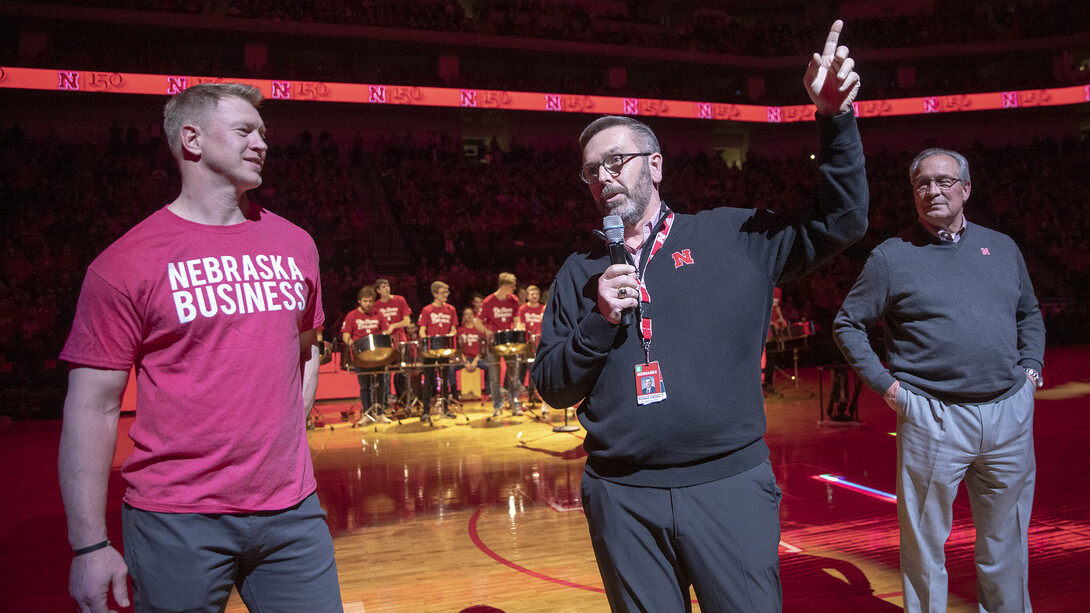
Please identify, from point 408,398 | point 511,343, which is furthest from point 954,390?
point 408,398

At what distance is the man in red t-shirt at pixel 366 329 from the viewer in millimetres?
9453

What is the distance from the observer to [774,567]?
1710mm

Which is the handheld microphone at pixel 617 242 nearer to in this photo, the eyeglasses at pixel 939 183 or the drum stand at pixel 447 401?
the eyeglasses at pixel 939 183

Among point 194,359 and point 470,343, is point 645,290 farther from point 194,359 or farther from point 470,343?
point 470,343

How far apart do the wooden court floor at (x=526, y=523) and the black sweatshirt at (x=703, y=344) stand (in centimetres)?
196

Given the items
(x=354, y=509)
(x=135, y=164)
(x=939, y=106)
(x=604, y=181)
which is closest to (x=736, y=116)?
(x=939, y=106)

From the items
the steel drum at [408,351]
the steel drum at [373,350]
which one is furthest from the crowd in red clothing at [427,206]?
the steel drum at [373,350]

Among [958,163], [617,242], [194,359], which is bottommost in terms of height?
[194,359]

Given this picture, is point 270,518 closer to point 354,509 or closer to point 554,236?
point 354,509

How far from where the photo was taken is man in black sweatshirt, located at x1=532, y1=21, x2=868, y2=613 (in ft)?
5.46

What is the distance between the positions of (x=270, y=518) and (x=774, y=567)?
130 cm

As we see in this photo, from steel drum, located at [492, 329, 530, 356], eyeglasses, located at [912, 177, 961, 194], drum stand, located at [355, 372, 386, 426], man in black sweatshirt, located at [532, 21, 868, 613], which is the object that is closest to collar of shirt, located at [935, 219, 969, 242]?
eyeglasses, located at [912, 177, 961, 194]

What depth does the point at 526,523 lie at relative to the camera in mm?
4793

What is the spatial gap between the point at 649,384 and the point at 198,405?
1.14 m
